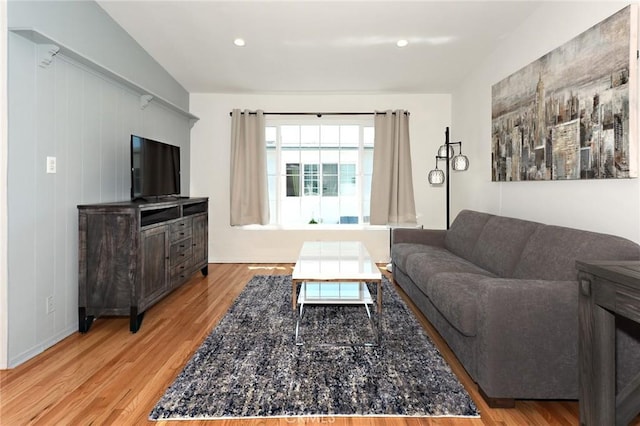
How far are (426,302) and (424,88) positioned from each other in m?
3.43

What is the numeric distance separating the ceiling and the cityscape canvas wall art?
0.67m

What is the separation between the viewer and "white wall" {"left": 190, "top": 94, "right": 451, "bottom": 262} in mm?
5352

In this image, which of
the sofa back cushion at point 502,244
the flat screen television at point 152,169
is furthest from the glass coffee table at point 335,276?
the flat screen television at point 152,169

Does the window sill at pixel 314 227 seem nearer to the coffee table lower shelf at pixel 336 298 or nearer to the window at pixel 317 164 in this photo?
the window at pixel 317 164

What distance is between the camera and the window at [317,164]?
5.43 metres

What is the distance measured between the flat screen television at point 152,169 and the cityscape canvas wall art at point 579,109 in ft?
11.4

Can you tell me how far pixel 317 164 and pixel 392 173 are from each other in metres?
1.14

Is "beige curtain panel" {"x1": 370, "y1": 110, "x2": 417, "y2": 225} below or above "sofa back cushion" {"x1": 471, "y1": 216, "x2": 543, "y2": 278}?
above

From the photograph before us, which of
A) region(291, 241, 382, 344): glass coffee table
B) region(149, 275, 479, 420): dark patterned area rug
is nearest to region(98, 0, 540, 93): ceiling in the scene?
region(291, 241, 382, 344): glass coffee table

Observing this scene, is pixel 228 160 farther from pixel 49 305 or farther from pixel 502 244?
pixel 502 244

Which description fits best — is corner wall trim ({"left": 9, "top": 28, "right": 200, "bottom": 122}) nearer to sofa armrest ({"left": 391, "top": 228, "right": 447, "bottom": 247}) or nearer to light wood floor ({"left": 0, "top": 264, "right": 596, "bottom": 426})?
light wood floor ({"left": 0, "top": 264, "right": 596, "bottom": 426})

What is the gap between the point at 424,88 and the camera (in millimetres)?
5098

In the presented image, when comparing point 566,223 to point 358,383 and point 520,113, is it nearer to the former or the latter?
point 520,113

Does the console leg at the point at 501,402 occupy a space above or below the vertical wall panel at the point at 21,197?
below
